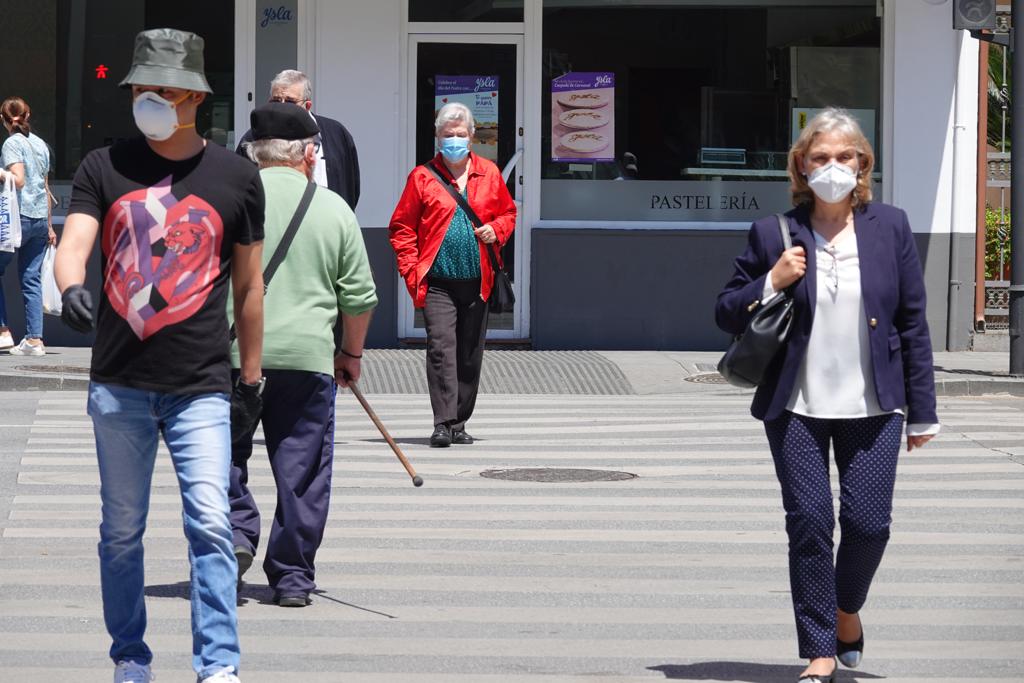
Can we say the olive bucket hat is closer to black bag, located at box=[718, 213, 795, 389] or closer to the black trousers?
Result: black bag, located at box=[718, 213, 795, 389]

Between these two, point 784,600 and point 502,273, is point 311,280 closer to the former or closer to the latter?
point 784,600

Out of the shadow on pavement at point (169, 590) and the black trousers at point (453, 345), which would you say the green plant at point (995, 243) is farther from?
the shadow on pavement at point (169, 590)

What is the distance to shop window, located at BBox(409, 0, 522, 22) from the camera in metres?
16.7

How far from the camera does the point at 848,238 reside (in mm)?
5684

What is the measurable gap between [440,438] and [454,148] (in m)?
1.68

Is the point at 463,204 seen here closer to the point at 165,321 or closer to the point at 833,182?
the point at 833,182

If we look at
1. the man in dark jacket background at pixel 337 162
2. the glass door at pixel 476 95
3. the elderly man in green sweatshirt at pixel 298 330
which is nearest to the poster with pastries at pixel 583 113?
the glass door at pixel 476 95

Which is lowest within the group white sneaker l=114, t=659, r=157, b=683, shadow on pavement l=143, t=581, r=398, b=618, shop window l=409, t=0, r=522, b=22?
shadow on pavement l=143, t=581, r=398, b=618

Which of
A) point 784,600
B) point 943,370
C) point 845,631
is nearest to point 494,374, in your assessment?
point 943,370

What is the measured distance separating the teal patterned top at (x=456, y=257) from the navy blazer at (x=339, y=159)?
74.8 inches

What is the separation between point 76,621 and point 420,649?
1229 mm

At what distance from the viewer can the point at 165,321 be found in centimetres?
514

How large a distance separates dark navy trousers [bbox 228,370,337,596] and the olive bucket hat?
1.60 meters

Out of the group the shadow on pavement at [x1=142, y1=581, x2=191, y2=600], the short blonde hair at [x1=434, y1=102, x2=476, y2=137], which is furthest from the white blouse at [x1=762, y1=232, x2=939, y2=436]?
the short blonde hair at [x1=434, y1=102, x2=476, y2=137]
